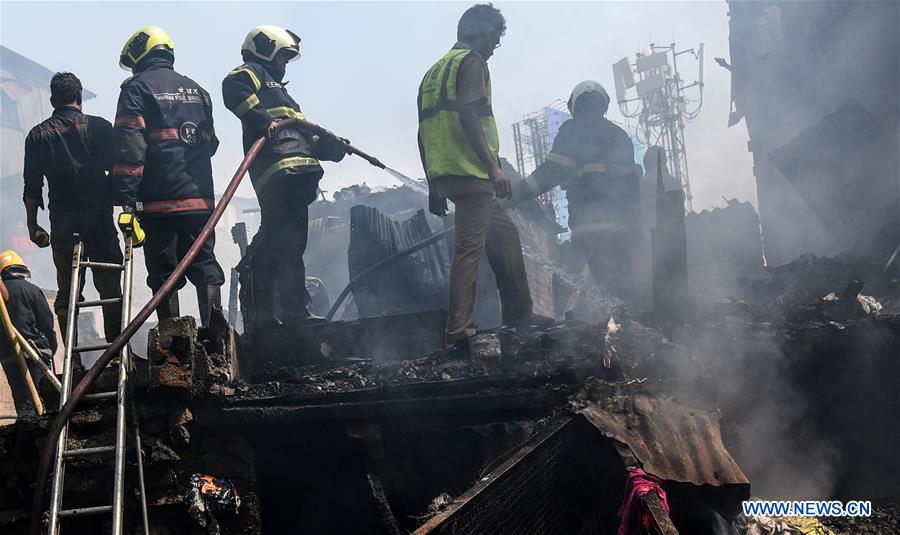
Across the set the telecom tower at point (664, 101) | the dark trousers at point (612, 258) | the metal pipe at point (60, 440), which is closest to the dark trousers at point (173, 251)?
the metal pipe at point (60, 440)

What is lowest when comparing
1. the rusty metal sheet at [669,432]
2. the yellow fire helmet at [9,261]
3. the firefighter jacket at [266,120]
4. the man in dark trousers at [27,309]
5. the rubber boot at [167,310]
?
the rusty metal sheet at [669,432]

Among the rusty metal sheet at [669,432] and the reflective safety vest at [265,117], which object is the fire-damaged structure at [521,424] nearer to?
the rusty metal sheet at [669,432]

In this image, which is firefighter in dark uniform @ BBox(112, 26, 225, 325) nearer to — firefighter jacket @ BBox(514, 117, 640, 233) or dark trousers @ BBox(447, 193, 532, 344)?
dark trousers @ BBox(447, 193, 532, 344)

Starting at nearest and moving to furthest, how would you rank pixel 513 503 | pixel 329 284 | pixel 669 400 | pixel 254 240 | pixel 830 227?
pixel 513 503 < pixel 669 400 < pixel 254 240 < pixel 830 227 < pixel 329 284

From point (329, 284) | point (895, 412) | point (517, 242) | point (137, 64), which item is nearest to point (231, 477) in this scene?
point (517, 242)

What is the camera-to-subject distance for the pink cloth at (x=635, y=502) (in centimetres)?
276

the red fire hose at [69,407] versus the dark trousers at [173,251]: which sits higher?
the dark trousers at [173,251]

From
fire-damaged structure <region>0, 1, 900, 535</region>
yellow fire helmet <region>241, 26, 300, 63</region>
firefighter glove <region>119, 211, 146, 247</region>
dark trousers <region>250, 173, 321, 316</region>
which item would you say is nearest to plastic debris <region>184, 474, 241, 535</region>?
fire-damaged structure <region>0, 1, 900, 535</region>

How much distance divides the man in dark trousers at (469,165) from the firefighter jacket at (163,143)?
5.70ft

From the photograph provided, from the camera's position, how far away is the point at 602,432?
11.2 ft

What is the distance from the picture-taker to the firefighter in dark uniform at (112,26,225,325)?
482cm

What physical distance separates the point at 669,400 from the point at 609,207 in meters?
3.15

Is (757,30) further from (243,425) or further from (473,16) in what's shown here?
(243,425)

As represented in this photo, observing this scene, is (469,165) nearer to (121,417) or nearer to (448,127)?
(448,127)
